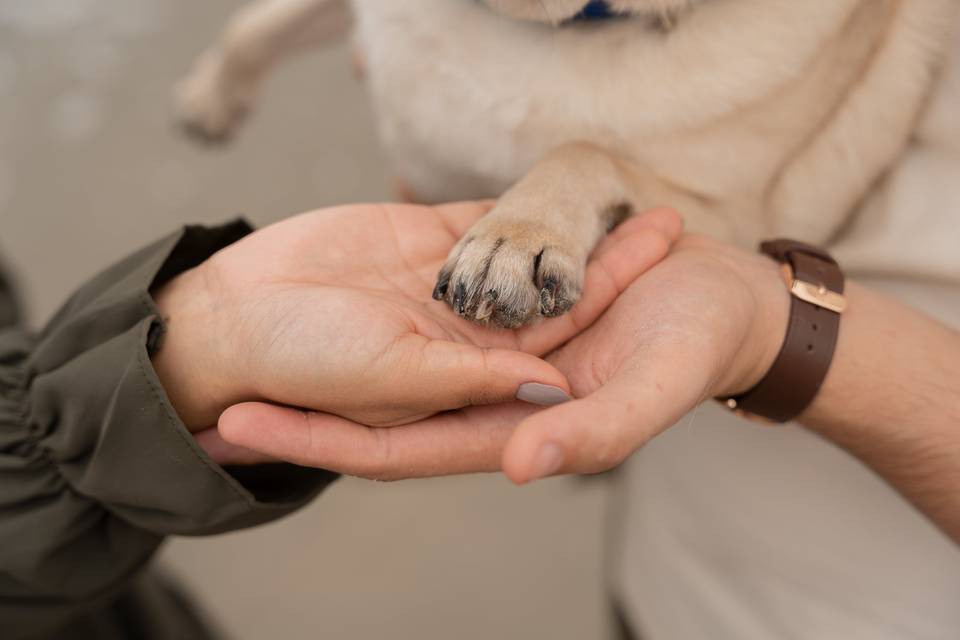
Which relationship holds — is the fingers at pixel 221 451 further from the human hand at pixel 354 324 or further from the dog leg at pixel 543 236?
the dog leg at pixel 543 236

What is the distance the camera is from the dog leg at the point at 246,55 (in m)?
1.70

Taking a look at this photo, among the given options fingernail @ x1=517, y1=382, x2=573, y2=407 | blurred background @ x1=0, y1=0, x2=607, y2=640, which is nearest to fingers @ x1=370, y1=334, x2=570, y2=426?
fingernail @ x1=517, y1=382, x2=573, y2=407

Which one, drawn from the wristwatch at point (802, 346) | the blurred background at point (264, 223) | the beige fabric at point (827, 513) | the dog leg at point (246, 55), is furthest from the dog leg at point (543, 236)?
the blurred background at point (264, 223)

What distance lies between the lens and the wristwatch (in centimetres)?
86

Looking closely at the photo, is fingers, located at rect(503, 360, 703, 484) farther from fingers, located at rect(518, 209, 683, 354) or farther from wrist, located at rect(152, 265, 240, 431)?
wrist, located at rect(152, 265, 240, 431)

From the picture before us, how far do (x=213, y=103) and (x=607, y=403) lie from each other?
1.47 meters

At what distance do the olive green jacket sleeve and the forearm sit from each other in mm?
583

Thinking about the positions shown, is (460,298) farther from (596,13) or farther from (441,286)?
(596,13)

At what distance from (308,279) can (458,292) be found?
6.0 inches

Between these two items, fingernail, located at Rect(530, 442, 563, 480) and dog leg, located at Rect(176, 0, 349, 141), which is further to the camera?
dog leg, located at Rect(176, 0, 349, 141)

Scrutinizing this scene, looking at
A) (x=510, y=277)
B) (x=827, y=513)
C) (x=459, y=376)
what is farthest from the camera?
(x=827, y=513)

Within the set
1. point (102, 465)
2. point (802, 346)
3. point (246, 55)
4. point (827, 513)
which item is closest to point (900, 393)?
point (802, 346)

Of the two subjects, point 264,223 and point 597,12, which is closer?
point 597,12

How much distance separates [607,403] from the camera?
24.0 inches
